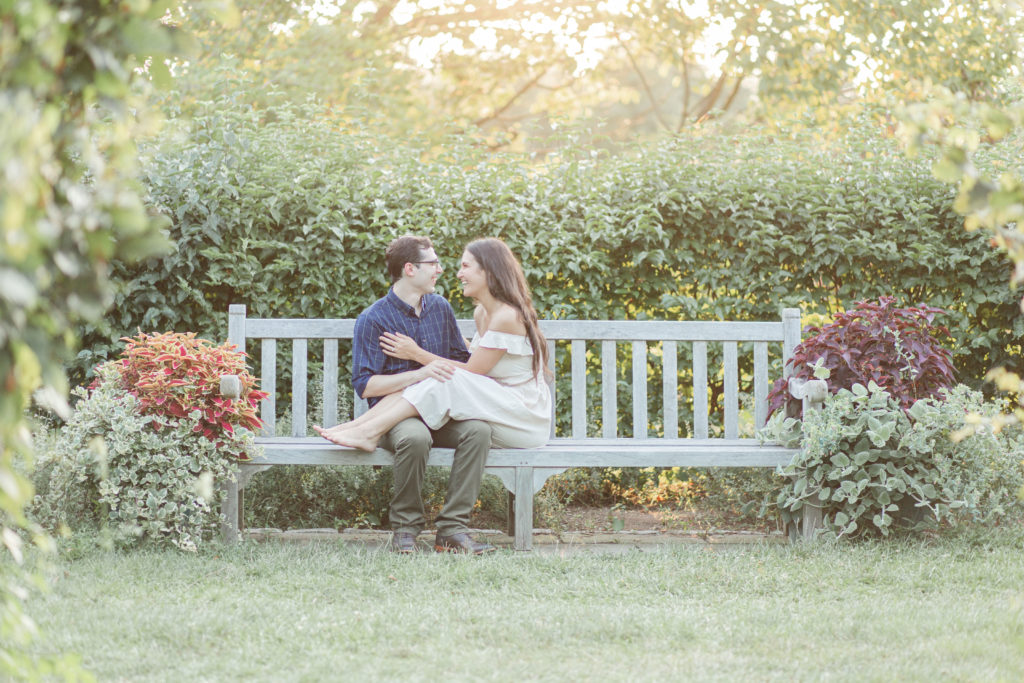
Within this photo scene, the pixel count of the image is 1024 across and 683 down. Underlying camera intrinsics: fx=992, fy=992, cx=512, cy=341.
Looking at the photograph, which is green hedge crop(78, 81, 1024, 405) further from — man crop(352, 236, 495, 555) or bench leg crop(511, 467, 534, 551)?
bench leg crop(511, 467, 534, 551)

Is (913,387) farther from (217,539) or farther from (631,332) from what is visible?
(217,539)

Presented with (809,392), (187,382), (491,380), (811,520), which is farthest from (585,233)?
(187,382)

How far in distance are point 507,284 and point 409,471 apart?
97 centimetres

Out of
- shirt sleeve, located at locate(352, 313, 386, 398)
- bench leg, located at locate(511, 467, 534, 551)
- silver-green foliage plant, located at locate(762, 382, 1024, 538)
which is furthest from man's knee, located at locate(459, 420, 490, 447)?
silver-green foliage plant, located at locate(762, 382, 1024, 538)

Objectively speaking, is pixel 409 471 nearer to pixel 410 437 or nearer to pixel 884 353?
pixel 410 437

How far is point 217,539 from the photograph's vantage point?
431 cm

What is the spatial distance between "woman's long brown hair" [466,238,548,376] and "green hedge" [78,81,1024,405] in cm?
74

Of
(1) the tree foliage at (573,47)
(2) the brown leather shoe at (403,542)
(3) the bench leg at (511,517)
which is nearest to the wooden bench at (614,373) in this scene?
(3) the bench leg at (511,517)

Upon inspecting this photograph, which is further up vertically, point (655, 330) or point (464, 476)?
point (655, 330)

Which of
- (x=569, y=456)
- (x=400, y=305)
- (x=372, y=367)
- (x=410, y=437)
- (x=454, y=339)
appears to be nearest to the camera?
(x=410, y=437)

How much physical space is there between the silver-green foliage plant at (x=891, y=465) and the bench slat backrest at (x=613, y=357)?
56 centimetres

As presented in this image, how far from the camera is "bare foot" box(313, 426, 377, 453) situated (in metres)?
4.31

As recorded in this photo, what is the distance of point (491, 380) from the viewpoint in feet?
14.7

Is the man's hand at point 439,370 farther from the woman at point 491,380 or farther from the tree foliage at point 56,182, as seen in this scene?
the tree foliage at point 56,182
